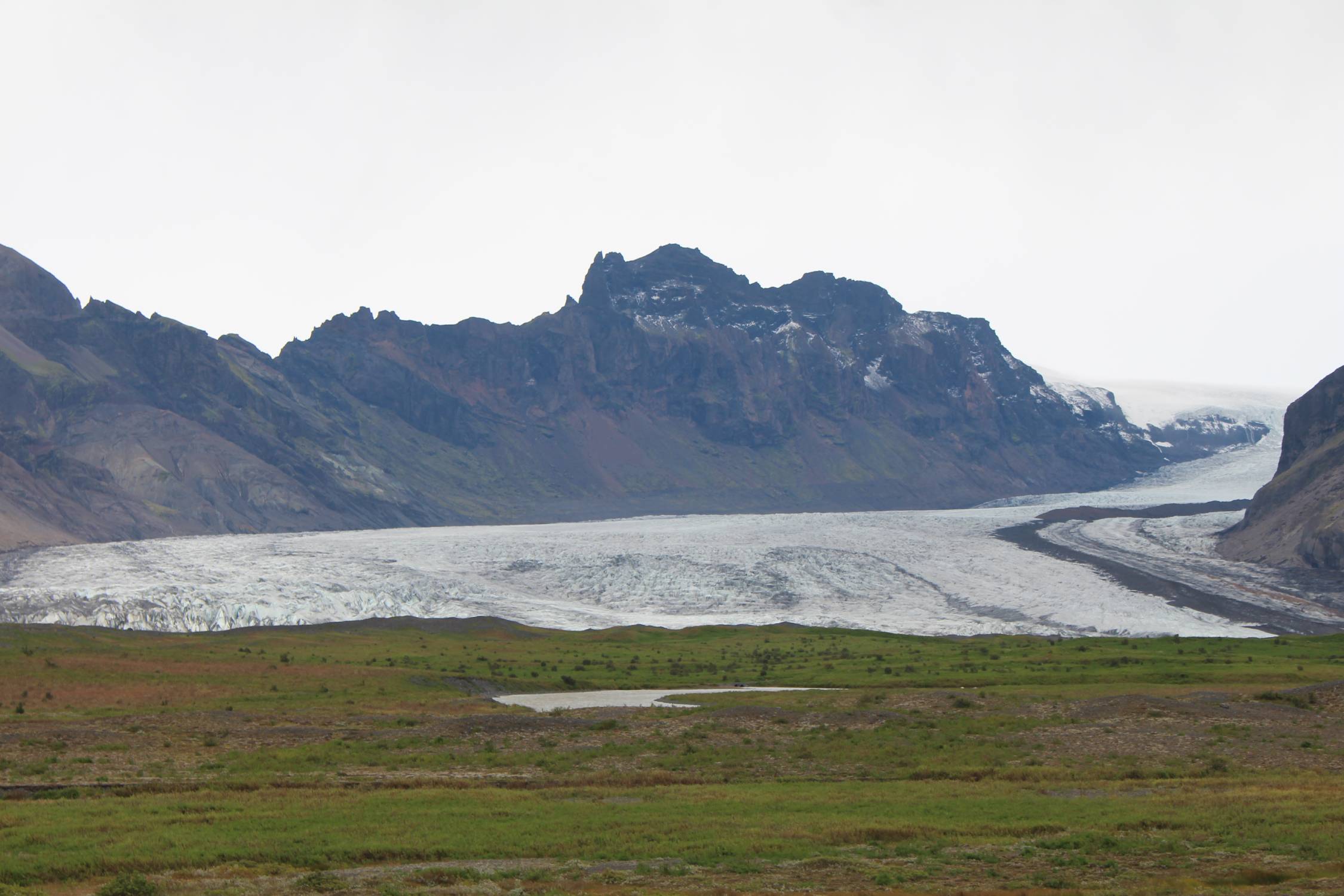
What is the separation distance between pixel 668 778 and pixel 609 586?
110292 mm

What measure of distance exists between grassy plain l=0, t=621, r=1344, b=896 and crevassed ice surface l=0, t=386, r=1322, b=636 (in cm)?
4623

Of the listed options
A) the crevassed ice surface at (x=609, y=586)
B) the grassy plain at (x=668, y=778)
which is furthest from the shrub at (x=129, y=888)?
the crevassed ice surface at (x=609, y=586)

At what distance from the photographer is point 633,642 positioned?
94312 mm

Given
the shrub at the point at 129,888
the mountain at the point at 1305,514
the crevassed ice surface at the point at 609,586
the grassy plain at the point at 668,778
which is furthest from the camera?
the mountain at the point at 1305,514

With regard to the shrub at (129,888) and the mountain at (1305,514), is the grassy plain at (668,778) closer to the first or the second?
the shrub at (129,888)

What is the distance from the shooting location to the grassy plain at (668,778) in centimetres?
2559

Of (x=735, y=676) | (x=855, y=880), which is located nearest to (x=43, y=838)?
(x=855, y=880)

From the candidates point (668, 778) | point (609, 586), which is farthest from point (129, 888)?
point (609, 586)

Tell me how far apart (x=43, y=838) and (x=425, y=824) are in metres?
8.47

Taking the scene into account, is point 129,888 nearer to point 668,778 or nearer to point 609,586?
point 668,778

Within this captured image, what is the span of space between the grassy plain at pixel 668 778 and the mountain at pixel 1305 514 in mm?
95435

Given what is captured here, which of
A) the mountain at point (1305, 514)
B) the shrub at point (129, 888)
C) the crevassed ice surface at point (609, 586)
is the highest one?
the mountain at point (1305, 514)

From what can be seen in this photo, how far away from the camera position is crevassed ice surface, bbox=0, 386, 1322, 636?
118625 millimetres

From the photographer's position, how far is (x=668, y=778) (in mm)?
38406
